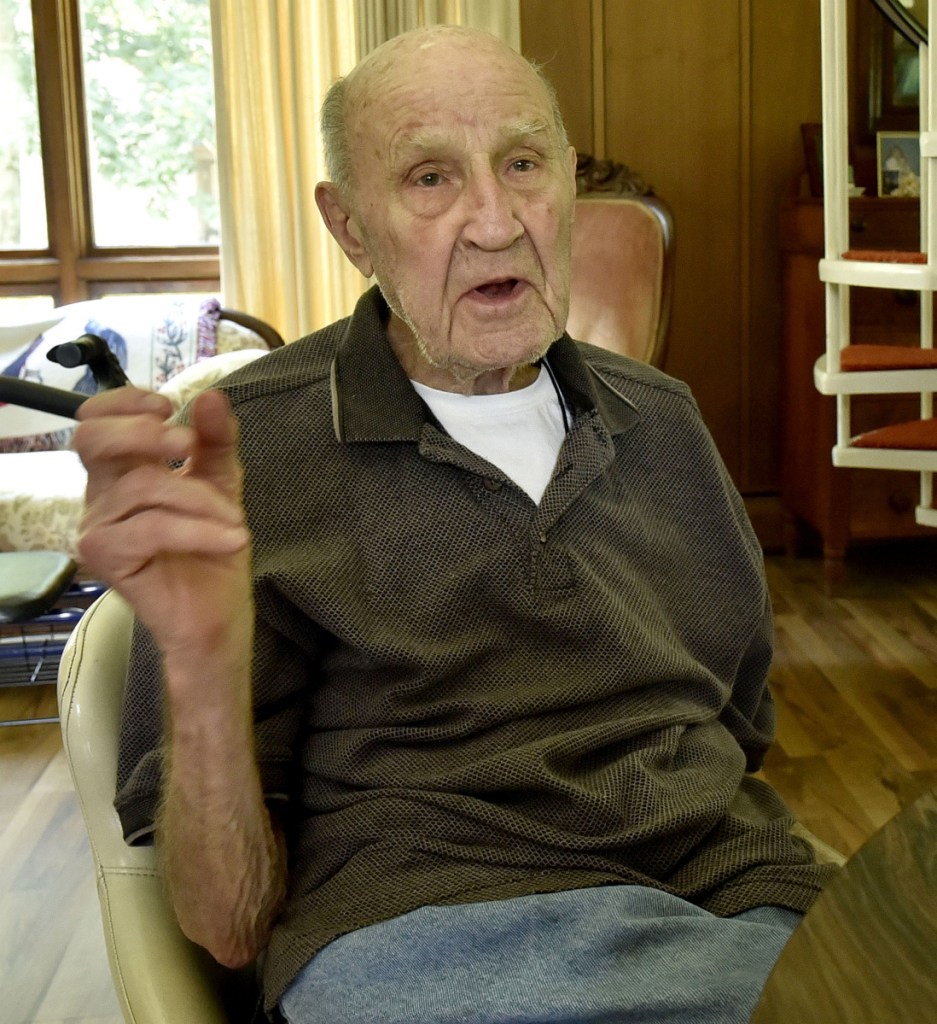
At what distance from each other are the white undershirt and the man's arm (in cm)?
43

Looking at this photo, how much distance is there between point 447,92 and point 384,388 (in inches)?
12.4

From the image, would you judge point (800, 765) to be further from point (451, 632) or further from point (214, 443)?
point (214, 443)

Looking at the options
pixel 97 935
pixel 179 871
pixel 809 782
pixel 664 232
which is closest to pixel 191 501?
pixel 179 871

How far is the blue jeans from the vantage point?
3.14 feet

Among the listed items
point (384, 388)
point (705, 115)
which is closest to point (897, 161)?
point (705, 115)

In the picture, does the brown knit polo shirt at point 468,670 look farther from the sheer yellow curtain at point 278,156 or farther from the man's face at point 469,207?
the sheer yellow curtain at point 278,156

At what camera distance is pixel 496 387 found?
1417 mm

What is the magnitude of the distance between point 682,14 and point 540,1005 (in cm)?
413

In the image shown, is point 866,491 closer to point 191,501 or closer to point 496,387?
point 496,387

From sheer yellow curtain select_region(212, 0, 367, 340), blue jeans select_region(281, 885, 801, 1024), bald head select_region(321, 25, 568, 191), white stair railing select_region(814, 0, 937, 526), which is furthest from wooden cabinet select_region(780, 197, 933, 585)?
blue jeans select_region(281, 885, 801, 1024)

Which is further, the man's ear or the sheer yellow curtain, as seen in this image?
the sheer yellow curtain

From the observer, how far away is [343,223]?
152 centimetres

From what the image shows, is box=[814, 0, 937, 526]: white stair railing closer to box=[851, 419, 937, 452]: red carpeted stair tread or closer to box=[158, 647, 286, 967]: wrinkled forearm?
box=[851, 419, 937, 452]: red carpeted stair tread

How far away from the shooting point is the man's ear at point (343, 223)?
149 centimetres
